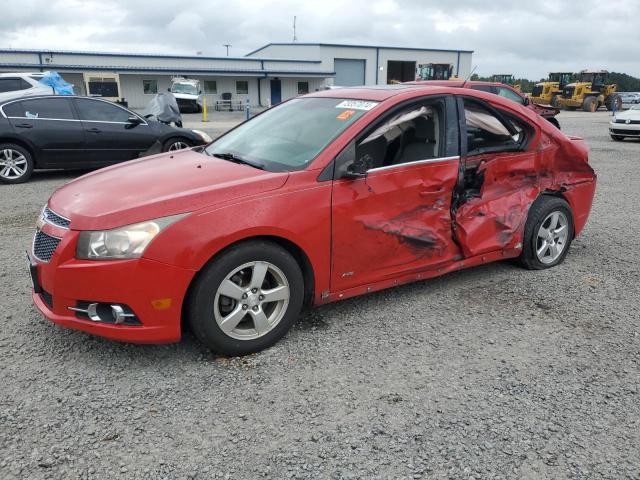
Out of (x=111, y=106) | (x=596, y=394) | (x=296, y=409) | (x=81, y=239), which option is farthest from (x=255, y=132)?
(x=111, y=106)

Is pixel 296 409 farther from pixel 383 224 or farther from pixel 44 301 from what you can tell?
pixel 44 301

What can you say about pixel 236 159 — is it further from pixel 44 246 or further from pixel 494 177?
pixel 494 177

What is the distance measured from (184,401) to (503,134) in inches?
126

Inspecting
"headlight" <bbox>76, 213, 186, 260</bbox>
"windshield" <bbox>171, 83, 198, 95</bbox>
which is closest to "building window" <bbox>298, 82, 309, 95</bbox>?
"windshield" <bbox>171, 83, 198, 95</bbox>

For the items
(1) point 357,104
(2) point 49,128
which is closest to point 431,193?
(1) point 357,104

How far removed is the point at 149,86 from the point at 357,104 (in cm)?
3893

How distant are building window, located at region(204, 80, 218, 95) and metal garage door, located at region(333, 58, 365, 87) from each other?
35.8 feet

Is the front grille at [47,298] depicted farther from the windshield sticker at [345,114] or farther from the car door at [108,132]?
the car door at [108,132]

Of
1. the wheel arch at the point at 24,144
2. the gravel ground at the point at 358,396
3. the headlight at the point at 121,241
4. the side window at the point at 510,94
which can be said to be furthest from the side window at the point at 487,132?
the side window at the point at 510,94

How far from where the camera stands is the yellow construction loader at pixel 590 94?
108 ft

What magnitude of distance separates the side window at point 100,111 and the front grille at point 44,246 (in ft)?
21.8

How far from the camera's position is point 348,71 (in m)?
47.6

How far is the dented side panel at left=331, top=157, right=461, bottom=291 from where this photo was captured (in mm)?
3441

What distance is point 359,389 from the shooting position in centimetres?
294
